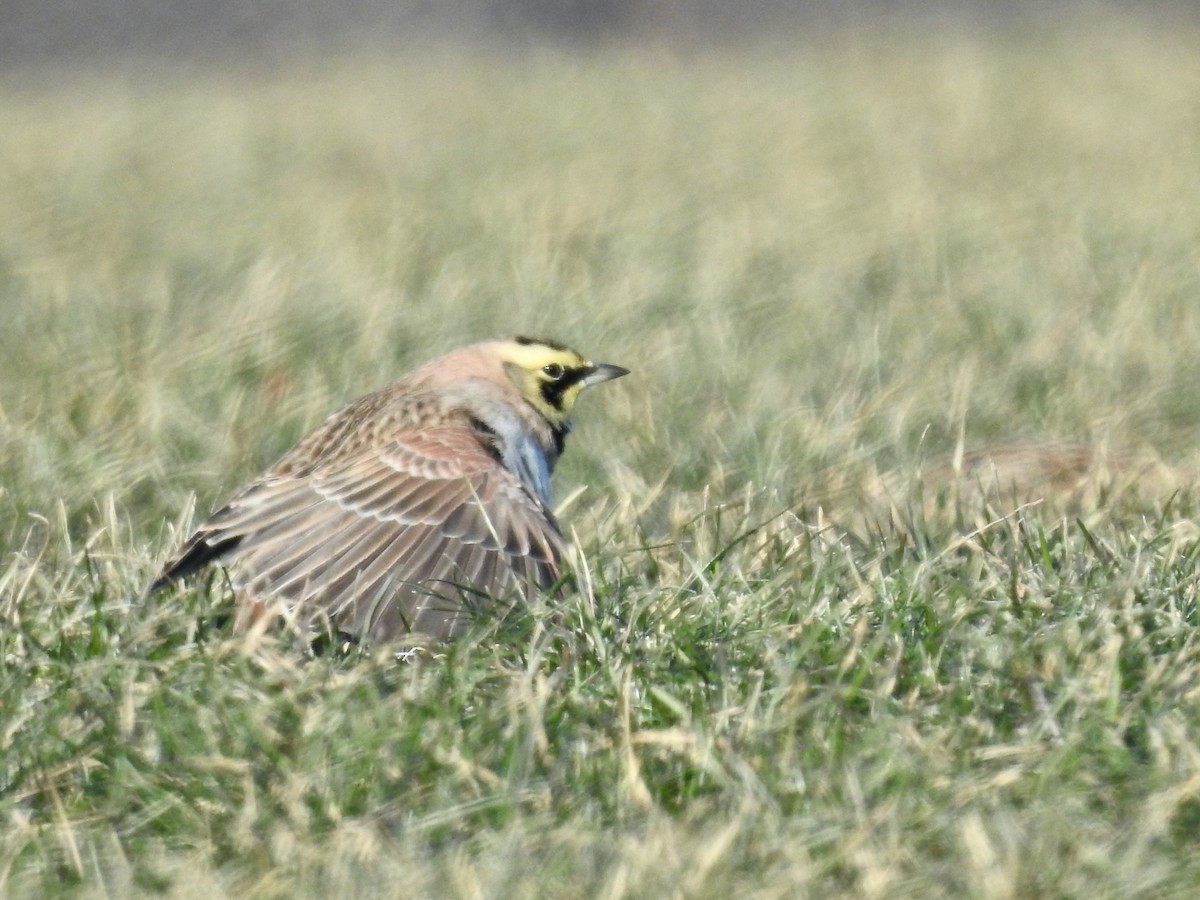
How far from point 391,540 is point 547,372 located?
1067 millimetres

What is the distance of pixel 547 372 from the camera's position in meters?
5.42

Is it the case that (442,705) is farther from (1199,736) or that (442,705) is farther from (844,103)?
(844,103)

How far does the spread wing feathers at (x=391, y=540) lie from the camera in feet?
14.0

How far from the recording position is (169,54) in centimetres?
1892

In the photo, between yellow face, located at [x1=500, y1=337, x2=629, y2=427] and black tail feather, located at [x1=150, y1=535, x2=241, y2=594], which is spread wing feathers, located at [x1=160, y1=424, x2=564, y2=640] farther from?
yellow face, located at [x1=500, y1=337, x2=629, y2=427]

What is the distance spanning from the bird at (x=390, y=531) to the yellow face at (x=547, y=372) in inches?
12.3

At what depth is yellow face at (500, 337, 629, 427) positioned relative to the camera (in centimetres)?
539

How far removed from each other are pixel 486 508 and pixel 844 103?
372 inches

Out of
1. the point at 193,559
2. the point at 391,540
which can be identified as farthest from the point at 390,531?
the point at 193,559

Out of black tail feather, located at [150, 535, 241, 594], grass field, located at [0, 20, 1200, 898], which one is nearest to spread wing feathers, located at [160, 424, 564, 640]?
black tail feather, located at [150, 535, 241, 594]

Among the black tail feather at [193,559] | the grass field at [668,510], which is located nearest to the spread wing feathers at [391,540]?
the black tail feather at [193,559]

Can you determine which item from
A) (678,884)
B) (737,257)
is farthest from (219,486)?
(737,257)

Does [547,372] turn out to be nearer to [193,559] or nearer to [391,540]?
[391,540]

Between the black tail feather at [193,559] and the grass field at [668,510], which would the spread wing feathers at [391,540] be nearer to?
the black tail feather at [193,559]
